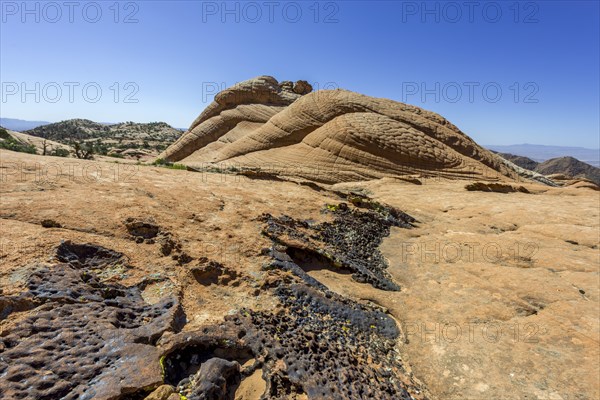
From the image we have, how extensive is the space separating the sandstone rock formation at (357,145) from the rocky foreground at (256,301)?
981 centimetres

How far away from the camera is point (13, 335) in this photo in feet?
7.32

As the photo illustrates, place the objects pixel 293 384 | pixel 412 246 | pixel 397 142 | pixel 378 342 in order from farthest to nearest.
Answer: pixel 397 142, pixel 412 246, pixel 378 342, pixel 293 384

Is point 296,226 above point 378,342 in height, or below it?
above

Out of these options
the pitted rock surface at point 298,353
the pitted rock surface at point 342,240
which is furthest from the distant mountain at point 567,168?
the pitted rock surface at point 298,353

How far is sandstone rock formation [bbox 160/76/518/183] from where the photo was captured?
1761 centimetres

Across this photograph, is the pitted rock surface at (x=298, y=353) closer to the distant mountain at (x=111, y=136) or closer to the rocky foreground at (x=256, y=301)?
the rocky foreground at (x=256, y=301)

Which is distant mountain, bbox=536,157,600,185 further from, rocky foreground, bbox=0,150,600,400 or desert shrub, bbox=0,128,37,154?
desert shrub, bbox=0,128,37,154

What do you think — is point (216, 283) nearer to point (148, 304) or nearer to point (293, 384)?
point (148, 304)

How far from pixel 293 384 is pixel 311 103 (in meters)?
20.1

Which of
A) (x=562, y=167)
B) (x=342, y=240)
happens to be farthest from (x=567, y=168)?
(x=342, y=240)

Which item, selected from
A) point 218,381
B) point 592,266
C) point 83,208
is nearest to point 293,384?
point 218,381

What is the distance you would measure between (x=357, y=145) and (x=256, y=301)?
15.5 meters

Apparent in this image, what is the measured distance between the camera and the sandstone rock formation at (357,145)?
17609 millimetres

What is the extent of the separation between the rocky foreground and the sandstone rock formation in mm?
9808
